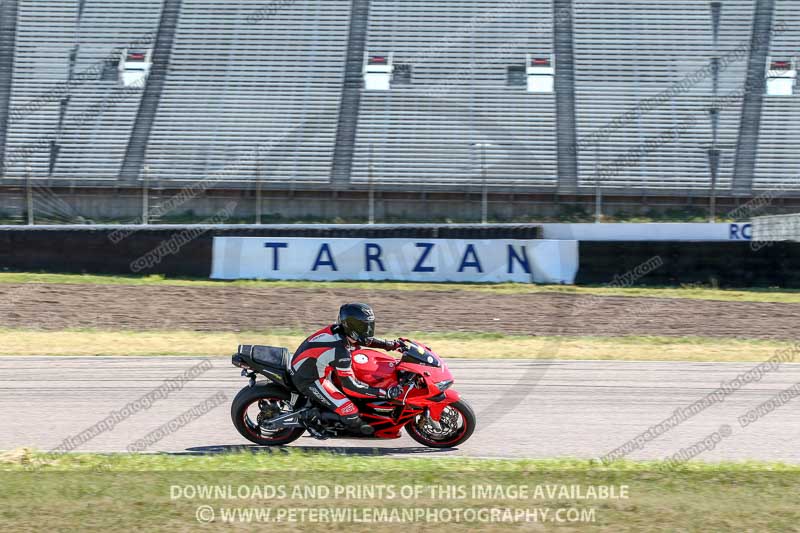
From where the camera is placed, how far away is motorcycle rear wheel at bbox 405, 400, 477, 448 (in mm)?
8375

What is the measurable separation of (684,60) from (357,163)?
12176mm

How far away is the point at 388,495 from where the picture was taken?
6180 mm

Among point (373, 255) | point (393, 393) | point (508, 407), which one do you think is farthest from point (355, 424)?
point (373, 255)

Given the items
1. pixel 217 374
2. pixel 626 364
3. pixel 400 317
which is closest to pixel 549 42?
pixel 400 317

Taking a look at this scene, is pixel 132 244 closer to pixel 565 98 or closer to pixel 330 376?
pixel 330 376

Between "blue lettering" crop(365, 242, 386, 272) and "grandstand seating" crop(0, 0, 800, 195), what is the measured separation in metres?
8.03

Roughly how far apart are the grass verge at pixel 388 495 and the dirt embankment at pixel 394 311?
9795 millimetres

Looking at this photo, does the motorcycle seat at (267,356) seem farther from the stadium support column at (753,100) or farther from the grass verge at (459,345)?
the stadium support column at (753,100)

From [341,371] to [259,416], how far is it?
0.86m

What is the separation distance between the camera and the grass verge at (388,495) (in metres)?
5.63

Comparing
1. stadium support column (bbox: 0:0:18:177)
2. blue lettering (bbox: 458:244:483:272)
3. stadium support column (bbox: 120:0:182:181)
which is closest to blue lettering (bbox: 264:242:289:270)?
blue lettering (bbox: 458:244:483:272)

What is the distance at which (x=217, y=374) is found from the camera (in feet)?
41.1

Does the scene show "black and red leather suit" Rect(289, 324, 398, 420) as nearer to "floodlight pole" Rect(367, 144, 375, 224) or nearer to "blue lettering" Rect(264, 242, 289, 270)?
"blue lettering" Rect(264, 242, 289, 270)

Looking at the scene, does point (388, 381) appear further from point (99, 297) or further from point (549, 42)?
point (549, 42)
